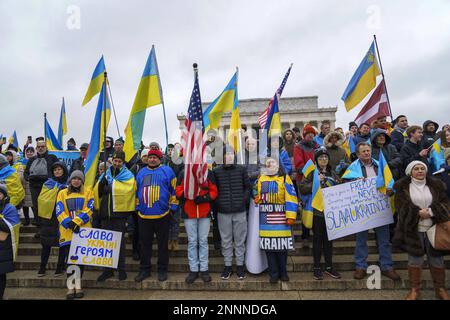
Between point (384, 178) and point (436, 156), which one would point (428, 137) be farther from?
point (384, 178)

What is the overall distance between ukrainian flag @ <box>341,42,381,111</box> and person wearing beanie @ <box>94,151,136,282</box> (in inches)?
236

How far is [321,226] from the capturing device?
4.54 m

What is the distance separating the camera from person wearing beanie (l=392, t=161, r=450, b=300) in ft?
12.5

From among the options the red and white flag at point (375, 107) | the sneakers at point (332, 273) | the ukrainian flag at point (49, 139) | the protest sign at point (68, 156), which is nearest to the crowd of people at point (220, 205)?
the sneakers at point (332, 273)

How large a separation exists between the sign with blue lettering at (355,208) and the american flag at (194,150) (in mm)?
2072

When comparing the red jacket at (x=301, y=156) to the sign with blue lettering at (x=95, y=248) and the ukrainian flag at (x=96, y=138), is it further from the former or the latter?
the ukrainian flag at (x=96, y=138)

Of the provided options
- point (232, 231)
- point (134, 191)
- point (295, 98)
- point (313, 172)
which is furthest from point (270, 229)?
point (295, 98)

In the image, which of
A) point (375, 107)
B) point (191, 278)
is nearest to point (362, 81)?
point (375, 107)

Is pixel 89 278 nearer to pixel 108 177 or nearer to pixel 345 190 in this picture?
pixel 108 177

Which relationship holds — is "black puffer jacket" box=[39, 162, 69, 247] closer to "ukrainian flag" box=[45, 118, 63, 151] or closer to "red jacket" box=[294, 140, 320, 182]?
"red jacket" box=[294, 140, 320, 182]

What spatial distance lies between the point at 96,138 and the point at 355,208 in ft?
15.3

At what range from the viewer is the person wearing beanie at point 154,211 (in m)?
4.61

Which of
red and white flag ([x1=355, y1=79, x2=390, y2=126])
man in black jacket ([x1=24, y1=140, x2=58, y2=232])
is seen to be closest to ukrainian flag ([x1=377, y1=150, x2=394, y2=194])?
red and white flag ([x1=355, y1=79, x2=390, y2=126])

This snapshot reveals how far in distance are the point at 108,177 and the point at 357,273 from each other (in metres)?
4.52
